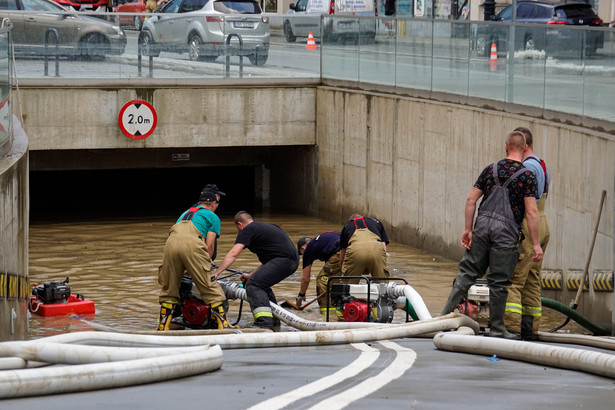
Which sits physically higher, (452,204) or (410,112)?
(410,112)

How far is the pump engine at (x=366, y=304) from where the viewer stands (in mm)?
10633

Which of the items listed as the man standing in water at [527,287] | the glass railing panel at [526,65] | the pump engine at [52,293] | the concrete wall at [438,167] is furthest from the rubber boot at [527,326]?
the glass railing panel at [526,65]

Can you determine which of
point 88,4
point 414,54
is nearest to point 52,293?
point 414,54

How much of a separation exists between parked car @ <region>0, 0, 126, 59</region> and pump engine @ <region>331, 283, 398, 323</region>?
38.5 ft

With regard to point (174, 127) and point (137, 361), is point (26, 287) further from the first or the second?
point (174, 127)

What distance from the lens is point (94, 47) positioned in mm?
21078

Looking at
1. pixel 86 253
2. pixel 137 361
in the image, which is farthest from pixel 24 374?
pixel 86 253

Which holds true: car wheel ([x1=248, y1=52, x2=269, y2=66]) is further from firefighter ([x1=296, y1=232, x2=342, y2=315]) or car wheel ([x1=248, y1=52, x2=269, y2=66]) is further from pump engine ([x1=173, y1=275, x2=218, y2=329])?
pump engine ([x1=173, y1=275, x2=218, y2=329])

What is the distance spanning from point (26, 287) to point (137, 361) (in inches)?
272

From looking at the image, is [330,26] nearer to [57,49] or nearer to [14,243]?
[57,49]

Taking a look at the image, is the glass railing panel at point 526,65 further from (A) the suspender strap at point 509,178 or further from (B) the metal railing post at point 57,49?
(B) the metal railing post at point 57,49

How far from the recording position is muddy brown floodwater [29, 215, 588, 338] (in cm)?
1289

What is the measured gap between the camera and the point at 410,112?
1898 centimetres

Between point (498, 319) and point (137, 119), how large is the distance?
1365cm
